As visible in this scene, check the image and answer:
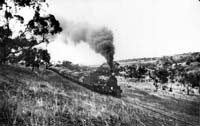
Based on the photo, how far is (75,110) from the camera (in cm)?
635

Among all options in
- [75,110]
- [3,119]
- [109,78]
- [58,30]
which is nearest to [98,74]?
[109,78]

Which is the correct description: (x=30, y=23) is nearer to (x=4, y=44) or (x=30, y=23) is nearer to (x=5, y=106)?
(x=4, y=44)

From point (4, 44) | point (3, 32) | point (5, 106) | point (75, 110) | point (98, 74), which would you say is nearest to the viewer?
point (5, 106)

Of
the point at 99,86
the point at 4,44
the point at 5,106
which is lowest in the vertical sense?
the point at 99,86

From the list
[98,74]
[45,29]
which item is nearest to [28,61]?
[45,29]

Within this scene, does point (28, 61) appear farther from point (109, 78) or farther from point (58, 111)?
point (58, 111)

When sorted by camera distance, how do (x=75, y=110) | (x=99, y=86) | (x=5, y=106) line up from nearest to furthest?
1. (x=5, y=106)
2. (x=75, y=110)
3. (x=99, y=86)

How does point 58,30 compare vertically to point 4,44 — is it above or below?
above

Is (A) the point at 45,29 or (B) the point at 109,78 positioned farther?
(B) the point at 109,78

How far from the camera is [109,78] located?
25078mm

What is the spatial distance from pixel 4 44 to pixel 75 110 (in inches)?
768

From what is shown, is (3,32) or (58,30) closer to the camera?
(3,32)

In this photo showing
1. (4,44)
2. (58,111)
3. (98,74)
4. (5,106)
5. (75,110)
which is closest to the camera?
(5,106)

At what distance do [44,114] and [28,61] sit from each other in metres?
22.1
